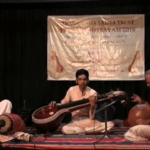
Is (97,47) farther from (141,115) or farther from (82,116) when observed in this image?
(141,115)

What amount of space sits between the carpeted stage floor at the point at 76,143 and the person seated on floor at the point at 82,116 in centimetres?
25

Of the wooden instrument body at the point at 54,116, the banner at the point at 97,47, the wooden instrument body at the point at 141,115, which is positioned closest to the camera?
the wooden instrument body at the point at 141,115

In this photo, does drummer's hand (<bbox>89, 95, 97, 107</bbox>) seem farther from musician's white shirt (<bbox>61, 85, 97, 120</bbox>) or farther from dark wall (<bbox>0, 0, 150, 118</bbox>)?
dark wall (<bbox>0, 0, 150, 118</bbox>)

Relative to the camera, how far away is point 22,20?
7766 millimetres

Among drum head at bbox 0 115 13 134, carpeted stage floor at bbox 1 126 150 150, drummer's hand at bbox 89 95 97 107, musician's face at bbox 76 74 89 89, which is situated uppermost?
musician's face at bbox 76 74 89 89

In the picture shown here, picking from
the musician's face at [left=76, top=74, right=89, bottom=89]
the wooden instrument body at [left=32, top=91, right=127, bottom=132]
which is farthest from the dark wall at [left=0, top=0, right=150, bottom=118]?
the wooden instrument body at [left=32, top=91, right=127, bottom=132]

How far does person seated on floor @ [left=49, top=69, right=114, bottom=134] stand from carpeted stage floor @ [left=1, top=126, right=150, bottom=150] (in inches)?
9.9

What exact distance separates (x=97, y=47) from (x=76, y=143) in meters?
3.41

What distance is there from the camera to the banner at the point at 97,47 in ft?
24.2

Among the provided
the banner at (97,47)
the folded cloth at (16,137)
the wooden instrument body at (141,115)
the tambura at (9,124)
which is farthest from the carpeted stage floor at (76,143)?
the banner at (97,47)

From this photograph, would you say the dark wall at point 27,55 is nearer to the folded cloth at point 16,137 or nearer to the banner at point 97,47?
the banner at point 97,47

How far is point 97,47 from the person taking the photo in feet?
24.8

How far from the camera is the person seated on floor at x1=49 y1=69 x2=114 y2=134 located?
5.45 meters

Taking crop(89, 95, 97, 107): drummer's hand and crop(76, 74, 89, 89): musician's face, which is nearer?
crop(89, 95, 97, 107): drummer's hand
